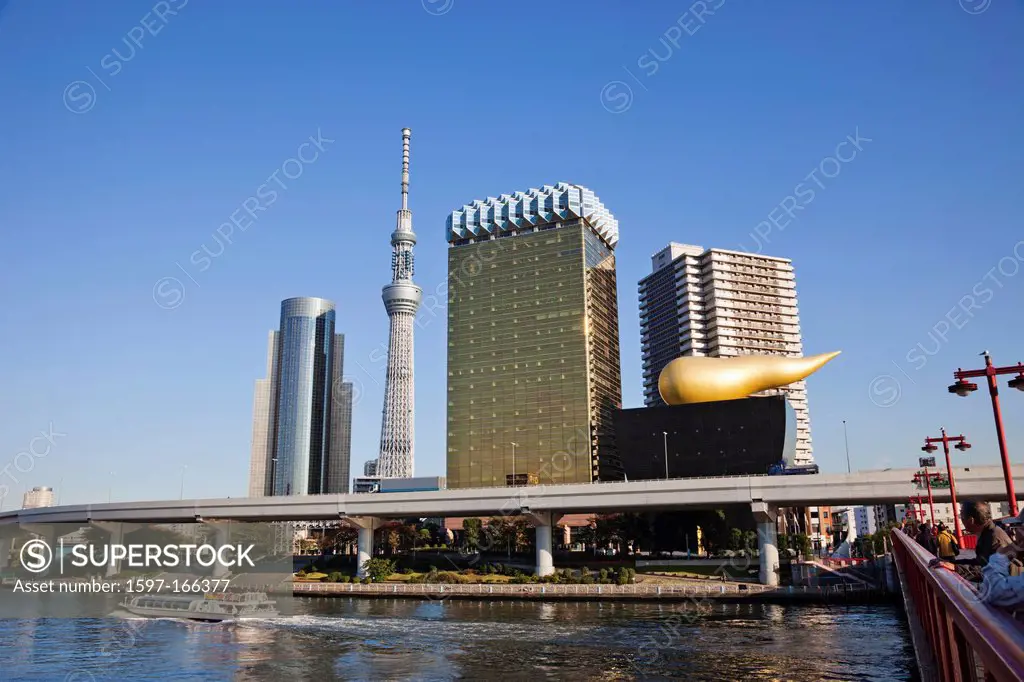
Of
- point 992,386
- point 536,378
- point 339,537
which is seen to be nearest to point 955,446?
point 992,386

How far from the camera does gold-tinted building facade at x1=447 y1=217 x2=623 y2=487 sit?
186125 mm

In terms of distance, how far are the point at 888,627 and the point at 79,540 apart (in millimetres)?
119157

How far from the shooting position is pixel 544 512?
93438 mm

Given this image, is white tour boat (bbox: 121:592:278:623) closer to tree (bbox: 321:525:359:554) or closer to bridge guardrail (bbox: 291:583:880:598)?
bridge guardrail (bbox: 291:583:880:598)

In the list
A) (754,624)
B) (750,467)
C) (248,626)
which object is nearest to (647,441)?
(750,467)

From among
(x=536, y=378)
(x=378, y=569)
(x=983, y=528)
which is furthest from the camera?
(x=536, y=378)

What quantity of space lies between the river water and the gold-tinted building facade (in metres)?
118

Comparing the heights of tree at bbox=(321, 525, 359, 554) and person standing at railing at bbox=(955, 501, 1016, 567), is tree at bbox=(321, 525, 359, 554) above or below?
below

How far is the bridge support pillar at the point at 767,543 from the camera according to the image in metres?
78.7

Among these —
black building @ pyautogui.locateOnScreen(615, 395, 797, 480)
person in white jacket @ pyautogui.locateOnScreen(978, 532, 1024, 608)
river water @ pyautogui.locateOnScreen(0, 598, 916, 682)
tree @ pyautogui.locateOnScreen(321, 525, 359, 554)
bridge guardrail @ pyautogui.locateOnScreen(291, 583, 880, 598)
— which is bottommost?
river water @ pyautogui.locateOnScreen(0, 598, 916, 682)

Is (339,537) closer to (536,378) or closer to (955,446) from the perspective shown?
(536,378)

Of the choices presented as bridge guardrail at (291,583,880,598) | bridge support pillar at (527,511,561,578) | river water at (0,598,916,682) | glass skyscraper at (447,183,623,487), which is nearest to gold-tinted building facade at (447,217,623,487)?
glass skyscraper at (447,183,623,487)

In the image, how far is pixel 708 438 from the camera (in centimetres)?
10544

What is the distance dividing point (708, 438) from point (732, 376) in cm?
957
